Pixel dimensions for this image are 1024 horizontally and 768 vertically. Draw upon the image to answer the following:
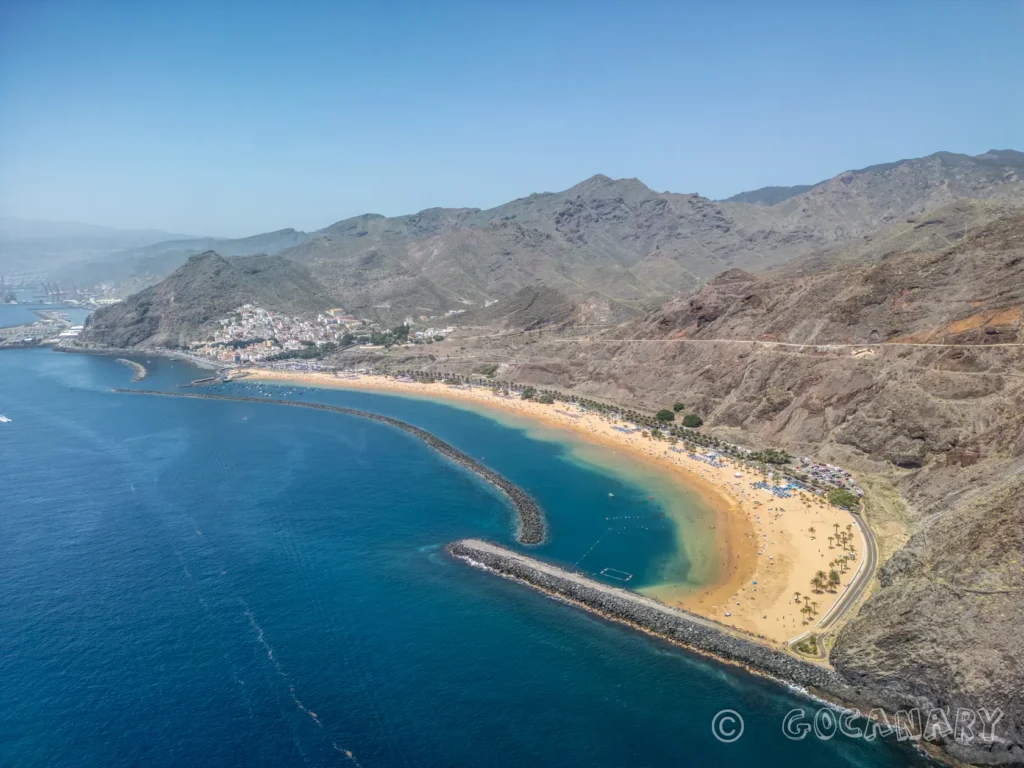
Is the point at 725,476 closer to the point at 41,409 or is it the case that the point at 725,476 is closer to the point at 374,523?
the point at 374,523

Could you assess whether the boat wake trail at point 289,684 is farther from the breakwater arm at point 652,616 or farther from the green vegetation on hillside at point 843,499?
the green vegetation on hillside at point 843,499

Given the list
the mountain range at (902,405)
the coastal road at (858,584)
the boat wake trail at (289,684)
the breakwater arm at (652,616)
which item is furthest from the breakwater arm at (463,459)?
the mountain range at (902,405)

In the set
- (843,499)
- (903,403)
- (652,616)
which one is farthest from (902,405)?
(652,616)

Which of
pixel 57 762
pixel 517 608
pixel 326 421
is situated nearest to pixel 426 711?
pixel 517 608

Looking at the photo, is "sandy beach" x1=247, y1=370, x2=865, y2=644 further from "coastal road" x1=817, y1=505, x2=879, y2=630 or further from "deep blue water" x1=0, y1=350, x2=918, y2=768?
"deep blue water" x1=0, y1=350, x2=918, y2=768

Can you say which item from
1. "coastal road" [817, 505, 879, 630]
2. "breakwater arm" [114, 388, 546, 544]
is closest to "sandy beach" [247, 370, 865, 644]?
"coastal road" [817, 505, 879, 630]


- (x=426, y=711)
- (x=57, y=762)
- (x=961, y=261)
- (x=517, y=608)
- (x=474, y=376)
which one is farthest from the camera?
(x=474, y=376)
